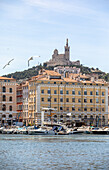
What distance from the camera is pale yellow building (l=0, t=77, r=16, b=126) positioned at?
147 metres

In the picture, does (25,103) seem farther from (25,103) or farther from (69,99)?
(69,99)

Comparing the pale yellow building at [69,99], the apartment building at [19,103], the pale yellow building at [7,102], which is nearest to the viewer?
the pale yellow building at [7,102]

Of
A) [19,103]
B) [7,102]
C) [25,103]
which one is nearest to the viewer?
[7,102]

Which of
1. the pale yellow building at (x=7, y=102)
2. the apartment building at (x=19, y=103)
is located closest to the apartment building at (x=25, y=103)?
the apartment building at (x=19, y=103)

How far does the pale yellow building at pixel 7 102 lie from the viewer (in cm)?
14700

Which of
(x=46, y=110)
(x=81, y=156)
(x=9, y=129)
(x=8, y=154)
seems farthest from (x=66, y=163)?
(x=46, y=110)

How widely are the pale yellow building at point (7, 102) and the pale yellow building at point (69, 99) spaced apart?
5.70 m

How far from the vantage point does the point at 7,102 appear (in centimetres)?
14812

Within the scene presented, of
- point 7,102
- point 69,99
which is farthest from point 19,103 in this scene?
point 69,99

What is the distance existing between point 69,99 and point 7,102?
60.9 ft

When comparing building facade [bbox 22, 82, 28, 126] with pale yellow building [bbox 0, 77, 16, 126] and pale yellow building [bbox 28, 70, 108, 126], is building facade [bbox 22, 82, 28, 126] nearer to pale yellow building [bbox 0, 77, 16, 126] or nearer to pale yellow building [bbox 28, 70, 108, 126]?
pale yellow building [bbox 28, 70, 108, 126]

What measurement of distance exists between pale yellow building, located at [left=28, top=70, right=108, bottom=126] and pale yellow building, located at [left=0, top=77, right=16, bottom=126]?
5698 mm

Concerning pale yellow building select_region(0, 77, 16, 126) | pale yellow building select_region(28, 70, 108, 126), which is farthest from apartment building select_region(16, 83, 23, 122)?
pale yellow building select_region(28, 70, 108, 126)

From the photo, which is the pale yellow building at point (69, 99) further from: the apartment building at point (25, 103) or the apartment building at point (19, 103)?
the apartment building at point (19, 103)
